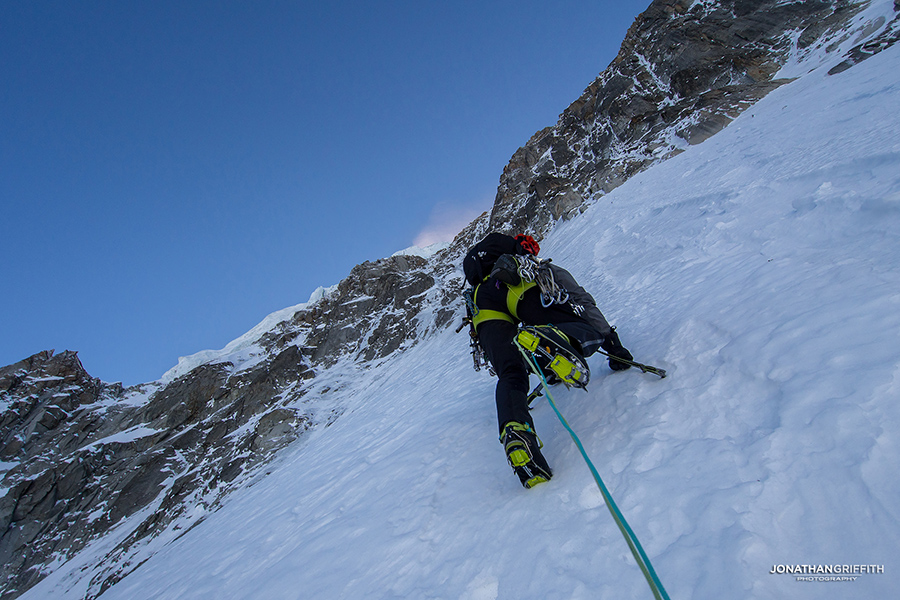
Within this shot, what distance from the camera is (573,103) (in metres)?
53.4

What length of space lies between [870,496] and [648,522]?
33.8 inches

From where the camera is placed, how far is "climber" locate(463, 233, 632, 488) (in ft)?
9.33

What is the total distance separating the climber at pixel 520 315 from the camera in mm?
2844

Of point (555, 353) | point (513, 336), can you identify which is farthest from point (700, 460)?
point (513, 336)

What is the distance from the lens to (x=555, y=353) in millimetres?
3014

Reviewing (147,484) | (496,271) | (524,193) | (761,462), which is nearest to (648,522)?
(761,462)

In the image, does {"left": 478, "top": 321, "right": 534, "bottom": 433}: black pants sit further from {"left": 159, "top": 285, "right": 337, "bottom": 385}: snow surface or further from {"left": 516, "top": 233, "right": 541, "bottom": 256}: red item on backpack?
{"left": 159, "top": 285, "right": 337, "bottom": 385}: snow surface

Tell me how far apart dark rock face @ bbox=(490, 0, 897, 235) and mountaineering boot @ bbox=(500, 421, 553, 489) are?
1023 inches

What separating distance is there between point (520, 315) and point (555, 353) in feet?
2.70

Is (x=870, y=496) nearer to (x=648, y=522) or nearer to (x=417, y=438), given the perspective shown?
(x=648, y=522)

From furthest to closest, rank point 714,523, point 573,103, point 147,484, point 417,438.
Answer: point 573,103 → point 147,484 → point 417,438 → point 714,523

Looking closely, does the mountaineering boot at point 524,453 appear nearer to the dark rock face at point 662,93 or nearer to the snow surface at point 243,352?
the dark rock face at point 662,93

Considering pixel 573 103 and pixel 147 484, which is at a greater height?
pixel 573 103

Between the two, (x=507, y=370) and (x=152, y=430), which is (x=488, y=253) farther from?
(x=152, y=430)
